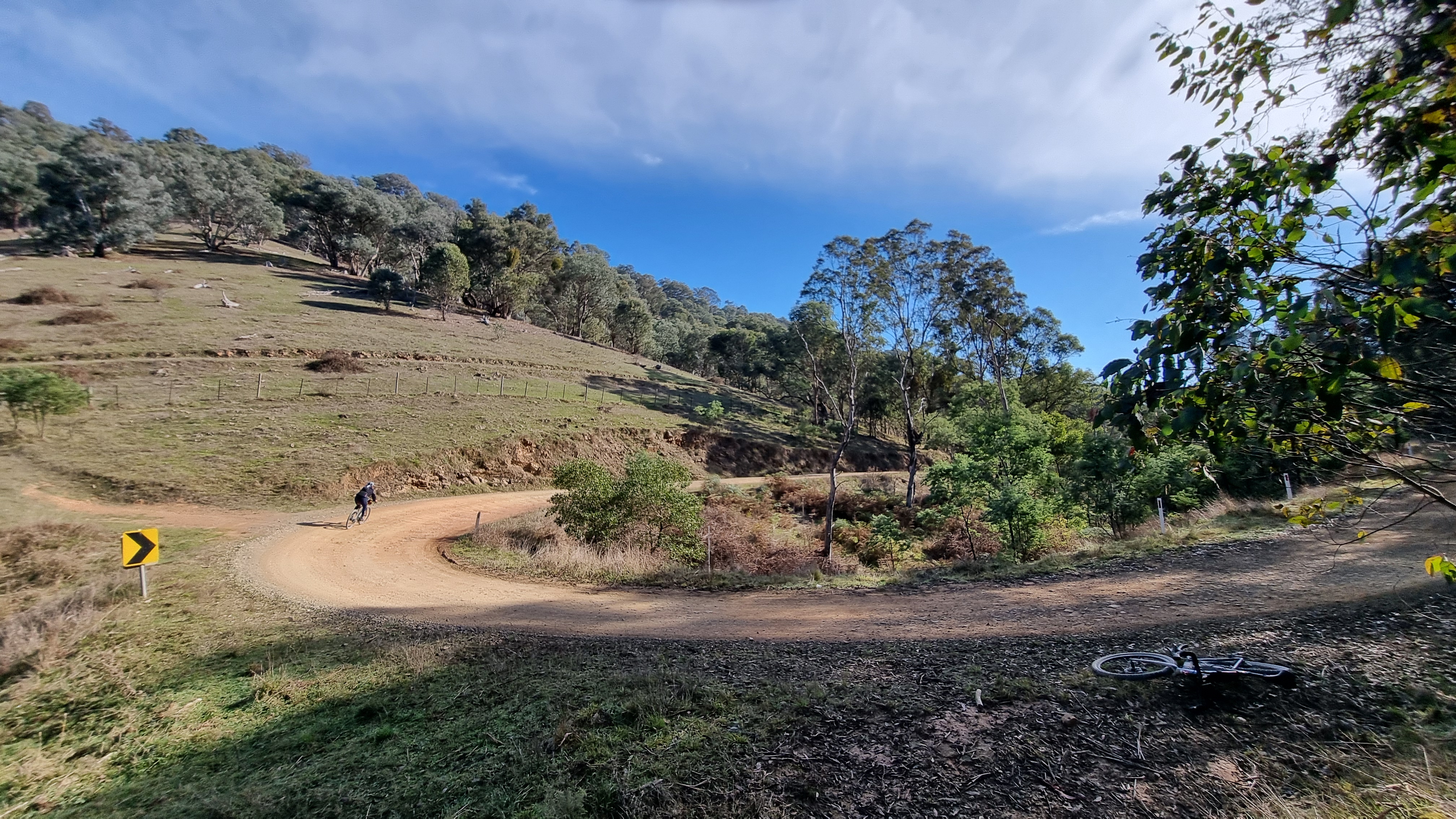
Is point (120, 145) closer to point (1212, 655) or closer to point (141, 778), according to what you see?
point (141, 778)

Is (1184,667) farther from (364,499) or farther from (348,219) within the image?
(348,219)

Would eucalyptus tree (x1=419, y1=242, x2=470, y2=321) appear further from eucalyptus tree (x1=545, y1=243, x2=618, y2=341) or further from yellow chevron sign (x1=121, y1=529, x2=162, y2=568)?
yellow chevron sign (x1=121, y1=529, x2=162, y2=568)

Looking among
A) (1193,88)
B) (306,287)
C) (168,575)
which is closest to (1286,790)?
(1193,88)

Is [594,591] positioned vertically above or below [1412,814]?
below

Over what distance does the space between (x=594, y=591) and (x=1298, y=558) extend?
12503 mm

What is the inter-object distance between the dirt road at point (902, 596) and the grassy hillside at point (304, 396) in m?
9.70

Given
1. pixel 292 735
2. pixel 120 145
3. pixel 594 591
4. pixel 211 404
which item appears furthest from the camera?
pixel 120 145

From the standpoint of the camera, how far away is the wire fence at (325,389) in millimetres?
24516

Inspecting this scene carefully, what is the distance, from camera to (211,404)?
969 inches

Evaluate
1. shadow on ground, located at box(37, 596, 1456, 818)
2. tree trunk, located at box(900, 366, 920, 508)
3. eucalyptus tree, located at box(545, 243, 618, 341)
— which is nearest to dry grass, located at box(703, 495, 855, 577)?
tree trunk, located at box(900, 366, 920, 508)

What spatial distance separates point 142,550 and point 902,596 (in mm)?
13537

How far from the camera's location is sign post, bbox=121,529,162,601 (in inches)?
375

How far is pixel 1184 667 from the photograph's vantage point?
4742 millimetres

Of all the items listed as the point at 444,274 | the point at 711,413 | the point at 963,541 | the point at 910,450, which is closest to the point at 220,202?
the point at 444,274
